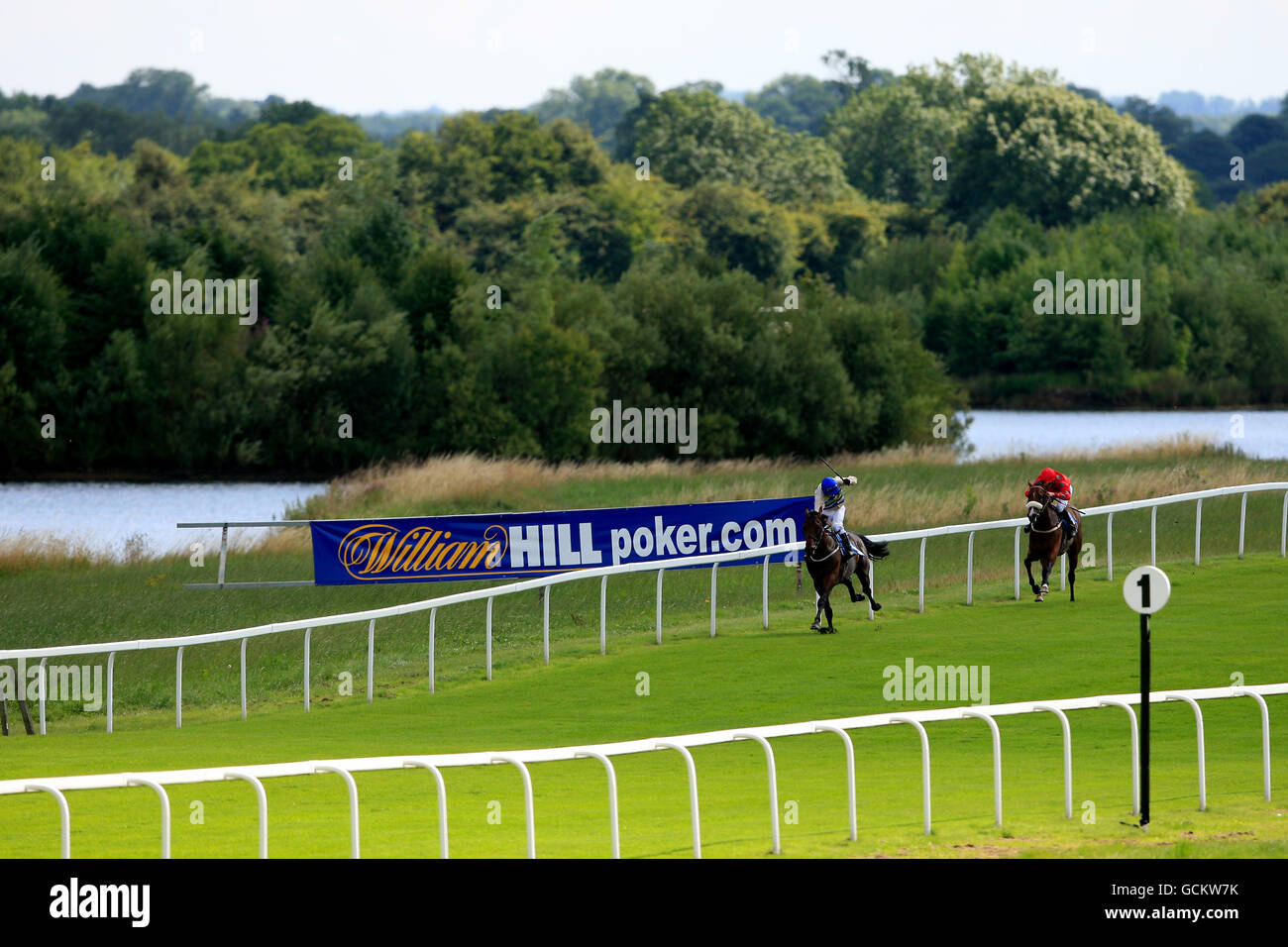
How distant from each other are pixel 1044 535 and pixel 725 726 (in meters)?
7.33

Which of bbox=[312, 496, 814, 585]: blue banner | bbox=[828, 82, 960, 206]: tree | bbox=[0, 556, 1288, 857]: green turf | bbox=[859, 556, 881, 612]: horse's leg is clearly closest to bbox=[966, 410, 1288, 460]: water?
bbox=[312, 496, 814, 585]: blue banner

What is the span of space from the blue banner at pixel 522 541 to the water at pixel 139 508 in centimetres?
965

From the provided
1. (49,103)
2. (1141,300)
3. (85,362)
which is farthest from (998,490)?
(49,103)

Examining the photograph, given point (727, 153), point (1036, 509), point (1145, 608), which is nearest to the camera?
point (1145, 608)

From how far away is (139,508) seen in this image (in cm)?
4319

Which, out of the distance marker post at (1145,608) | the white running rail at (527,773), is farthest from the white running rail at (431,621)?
the distance marker post at (1145,608)

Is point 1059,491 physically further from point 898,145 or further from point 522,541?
point 898,145

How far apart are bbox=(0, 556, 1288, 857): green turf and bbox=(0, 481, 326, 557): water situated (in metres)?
12.8

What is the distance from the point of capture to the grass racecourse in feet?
32.5

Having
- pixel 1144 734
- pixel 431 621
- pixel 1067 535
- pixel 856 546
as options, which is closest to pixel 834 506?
pixel 856 546

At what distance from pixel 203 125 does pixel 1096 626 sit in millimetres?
134630

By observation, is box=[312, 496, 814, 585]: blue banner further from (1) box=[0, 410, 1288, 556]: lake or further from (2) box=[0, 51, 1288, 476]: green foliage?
(2) box=[0, 51, 1288, 476]: green foliage

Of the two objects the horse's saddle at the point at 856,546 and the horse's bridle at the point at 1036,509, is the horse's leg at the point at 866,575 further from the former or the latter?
the horse's bridle at the point at 1036,509

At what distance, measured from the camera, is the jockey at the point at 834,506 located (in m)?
19.0
